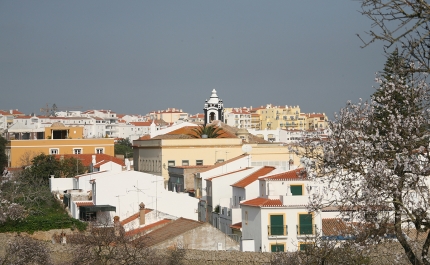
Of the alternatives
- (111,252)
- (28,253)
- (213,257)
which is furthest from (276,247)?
(28,253)

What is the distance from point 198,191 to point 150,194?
5988 millimetres

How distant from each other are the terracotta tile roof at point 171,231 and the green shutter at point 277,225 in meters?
Answer: 2.43

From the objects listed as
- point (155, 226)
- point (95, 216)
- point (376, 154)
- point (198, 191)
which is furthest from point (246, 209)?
point (376, 154)

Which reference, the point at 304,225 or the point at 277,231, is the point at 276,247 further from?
the point at 304,225

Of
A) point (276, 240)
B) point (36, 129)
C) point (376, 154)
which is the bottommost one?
point (276, 240)

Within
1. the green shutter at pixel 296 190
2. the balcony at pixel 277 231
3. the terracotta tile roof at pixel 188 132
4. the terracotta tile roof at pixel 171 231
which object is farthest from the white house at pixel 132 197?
the terracotta tile roof at pixel 188 132

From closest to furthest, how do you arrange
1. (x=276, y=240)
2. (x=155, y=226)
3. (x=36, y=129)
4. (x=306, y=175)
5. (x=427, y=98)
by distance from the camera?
(x=427, y=98) < (x=306, y=175) < (x=276, y=240) < (x=155, y=226) < (x=36, y=129)

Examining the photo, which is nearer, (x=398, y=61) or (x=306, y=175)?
(x=398, y=61)

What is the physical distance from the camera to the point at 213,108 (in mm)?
93250

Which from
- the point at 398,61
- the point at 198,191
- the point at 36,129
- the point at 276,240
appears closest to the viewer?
the point at 398,61

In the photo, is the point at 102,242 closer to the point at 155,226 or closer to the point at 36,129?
the point at 155,226

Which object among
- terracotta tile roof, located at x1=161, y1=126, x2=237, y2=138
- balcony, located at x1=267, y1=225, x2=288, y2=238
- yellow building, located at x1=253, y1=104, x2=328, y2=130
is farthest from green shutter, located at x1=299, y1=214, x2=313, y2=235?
yellow building, located at x1=253, y1=104, x2=328, y2=130

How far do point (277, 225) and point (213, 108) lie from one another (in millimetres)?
63623

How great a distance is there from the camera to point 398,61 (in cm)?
744
